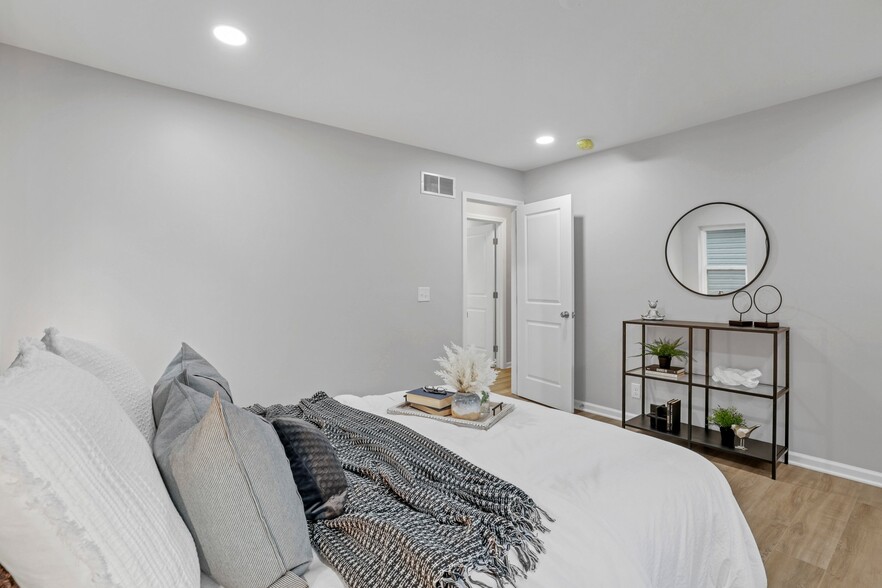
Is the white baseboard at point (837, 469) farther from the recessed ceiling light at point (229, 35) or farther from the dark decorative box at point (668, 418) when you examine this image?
the recessed ceiling light at point (229, 35)

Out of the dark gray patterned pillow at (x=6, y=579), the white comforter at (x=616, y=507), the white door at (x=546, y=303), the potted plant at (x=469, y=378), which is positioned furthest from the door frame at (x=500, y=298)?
the dark gray patterned pillow at (x=6, y=579)

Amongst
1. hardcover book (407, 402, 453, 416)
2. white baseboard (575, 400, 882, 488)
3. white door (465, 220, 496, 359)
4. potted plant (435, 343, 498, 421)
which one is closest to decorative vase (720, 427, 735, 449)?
white baseboard (575, 400, 882, 488)

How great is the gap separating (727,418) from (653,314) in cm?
95

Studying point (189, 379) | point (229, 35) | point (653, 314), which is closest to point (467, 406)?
point (189, 379)

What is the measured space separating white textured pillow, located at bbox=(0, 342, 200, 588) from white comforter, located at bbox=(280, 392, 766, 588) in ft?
1.22

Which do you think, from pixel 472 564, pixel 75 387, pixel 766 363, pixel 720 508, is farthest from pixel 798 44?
pixel 75 387

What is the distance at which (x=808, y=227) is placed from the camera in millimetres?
2953

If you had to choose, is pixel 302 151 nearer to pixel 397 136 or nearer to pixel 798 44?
pixel 397 136

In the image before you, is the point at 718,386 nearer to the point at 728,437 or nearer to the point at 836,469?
the point at 728,437

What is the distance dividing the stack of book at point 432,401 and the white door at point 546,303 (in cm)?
230

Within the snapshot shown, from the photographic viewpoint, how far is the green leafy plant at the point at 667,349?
3436 millimetres

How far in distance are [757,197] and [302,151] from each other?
3.38m

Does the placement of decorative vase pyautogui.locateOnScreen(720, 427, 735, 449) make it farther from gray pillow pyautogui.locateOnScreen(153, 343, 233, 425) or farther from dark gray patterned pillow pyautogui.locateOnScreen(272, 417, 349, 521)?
gray pillow pyautogui.locateOnScreen(153, 343, 233, 425)

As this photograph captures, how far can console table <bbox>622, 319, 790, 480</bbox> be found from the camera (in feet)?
9.46
